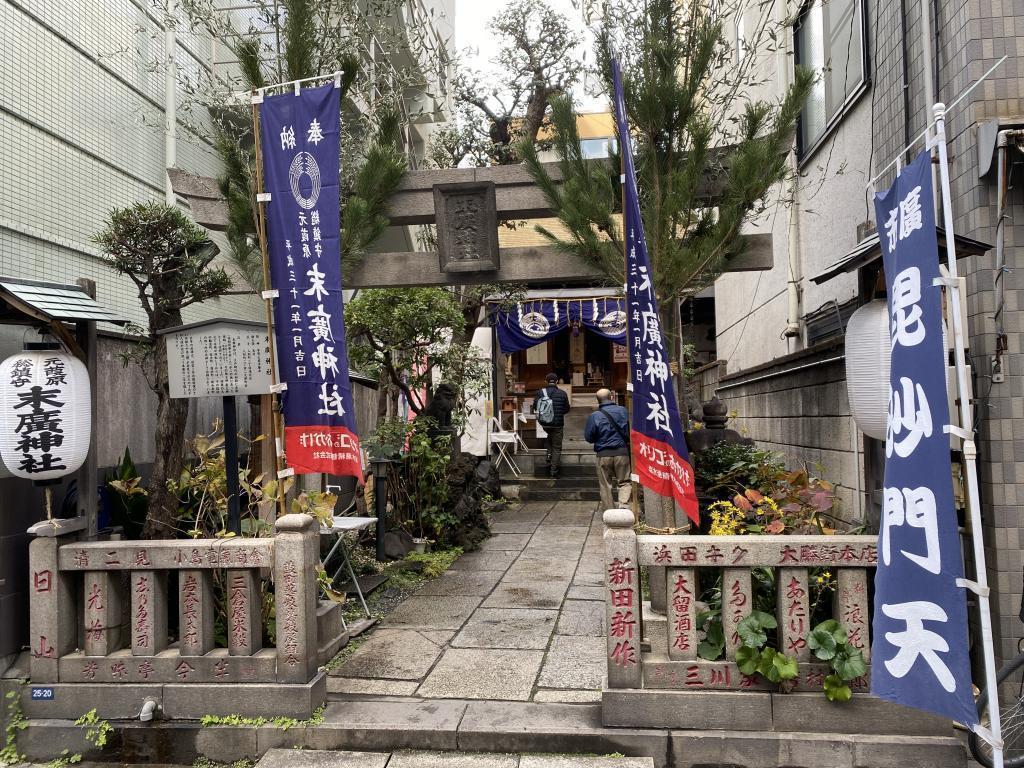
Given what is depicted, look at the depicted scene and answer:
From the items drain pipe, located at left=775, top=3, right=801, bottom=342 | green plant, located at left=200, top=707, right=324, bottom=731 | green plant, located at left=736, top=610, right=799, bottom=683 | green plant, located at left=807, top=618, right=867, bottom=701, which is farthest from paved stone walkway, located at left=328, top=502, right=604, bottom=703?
drain pipe, located at left=775, top=3, right=801, bottom=342

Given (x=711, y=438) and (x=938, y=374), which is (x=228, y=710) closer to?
(x=938, y=374)

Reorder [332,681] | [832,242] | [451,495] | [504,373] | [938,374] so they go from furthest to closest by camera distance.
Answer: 1. [504,373]
2. [451,495]
3. [832,242]
4. [332,681]
5. [938,374]

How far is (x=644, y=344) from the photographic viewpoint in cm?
523

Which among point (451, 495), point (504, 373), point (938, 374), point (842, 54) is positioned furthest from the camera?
point (504, 373)

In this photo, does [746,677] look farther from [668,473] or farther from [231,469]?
[231,469]

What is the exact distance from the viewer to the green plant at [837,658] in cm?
460

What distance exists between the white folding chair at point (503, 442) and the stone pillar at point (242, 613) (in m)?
10.6

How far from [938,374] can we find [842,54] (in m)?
6.22

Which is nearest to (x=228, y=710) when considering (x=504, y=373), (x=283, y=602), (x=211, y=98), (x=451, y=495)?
(x=283, y=602)

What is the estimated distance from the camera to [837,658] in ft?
15.3

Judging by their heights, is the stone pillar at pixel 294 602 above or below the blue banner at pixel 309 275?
below

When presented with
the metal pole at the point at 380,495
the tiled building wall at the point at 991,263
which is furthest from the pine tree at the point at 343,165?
the tiled building wall at the point at 991,263

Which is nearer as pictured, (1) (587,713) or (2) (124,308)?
(1) (587,713)

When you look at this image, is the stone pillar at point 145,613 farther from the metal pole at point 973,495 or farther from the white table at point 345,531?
the metal pole at point 973,495
